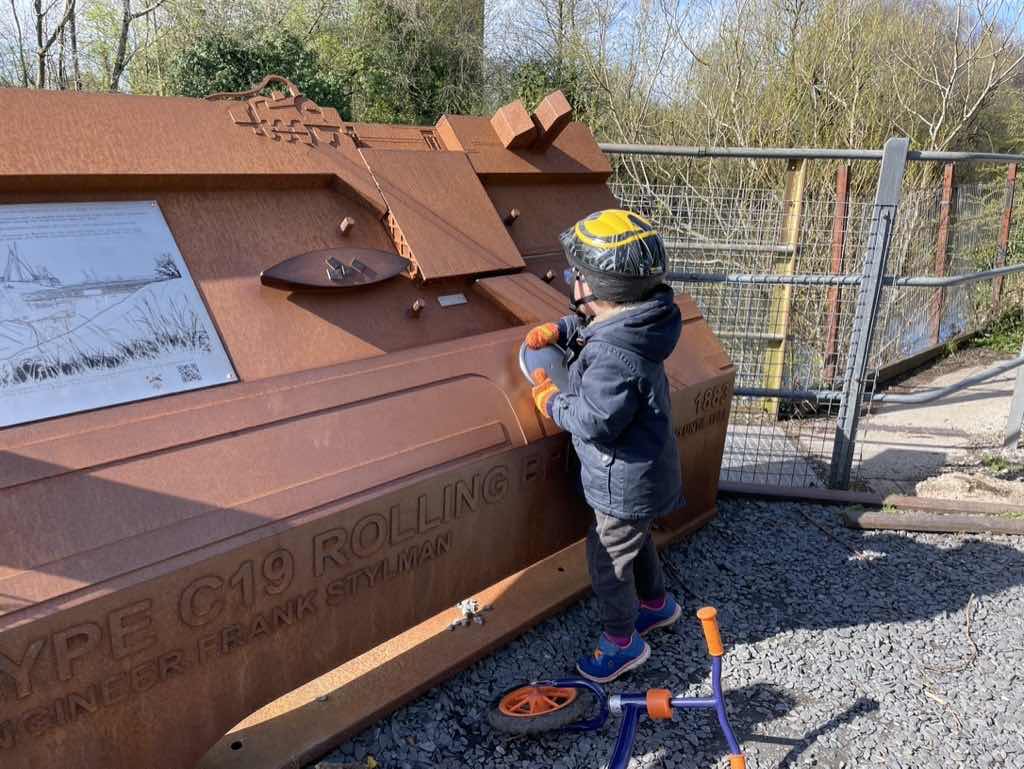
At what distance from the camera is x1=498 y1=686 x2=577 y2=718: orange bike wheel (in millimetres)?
2381

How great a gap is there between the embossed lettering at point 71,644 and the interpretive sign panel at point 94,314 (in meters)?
0.49

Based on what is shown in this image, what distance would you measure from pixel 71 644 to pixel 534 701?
4.58 ft

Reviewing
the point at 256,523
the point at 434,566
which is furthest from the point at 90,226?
the point at 434,566

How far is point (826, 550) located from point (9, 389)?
3468mm

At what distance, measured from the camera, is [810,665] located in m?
2.83

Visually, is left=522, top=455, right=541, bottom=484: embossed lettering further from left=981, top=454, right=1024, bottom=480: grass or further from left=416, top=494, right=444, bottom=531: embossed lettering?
left=981, top=454, right=1024, bottom=480: grass

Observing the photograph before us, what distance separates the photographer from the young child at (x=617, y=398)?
2252 millimetres

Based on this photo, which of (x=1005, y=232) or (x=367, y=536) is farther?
(x=1005, y=232)

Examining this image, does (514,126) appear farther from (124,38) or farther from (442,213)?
(124,38)

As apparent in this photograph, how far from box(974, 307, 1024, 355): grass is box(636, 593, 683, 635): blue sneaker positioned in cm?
742

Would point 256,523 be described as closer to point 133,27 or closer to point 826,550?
point 826,550

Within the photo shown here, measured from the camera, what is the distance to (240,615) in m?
1.82

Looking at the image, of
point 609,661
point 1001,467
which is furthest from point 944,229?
point 609,661

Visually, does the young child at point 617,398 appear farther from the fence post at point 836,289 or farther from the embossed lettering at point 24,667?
the fence post at point 836,289
